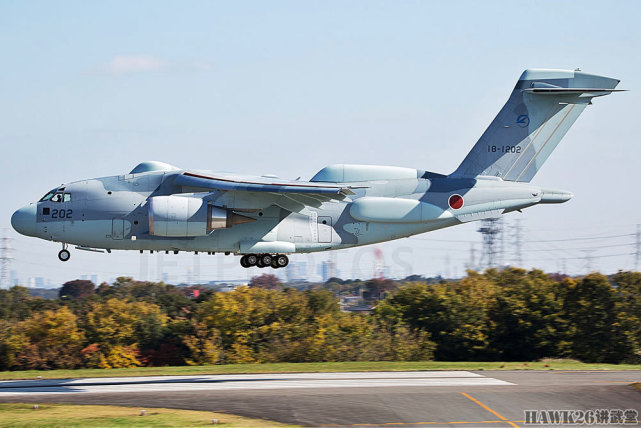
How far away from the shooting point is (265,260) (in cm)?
2530

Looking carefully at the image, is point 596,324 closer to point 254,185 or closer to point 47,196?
point 254,185

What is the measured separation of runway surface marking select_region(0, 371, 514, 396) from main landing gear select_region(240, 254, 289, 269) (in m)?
3.96

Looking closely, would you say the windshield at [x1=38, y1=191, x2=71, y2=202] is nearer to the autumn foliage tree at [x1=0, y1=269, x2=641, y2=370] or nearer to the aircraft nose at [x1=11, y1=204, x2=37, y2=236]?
the aircraft nose at [x1=11, y1=204, x2=37, y2=236]

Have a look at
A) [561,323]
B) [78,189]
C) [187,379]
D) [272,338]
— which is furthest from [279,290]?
[78,189]

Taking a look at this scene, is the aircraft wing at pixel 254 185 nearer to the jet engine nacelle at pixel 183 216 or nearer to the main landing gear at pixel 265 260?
the jet engine nacelle at pixel 183 216

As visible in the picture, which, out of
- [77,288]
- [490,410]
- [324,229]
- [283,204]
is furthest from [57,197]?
[77,288]

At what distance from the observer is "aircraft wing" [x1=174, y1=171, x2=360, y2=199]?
76.0ft

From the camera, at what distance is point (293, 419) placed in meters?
19.6

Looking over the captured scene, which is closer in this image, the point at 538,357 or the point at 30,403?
the point at 30,403

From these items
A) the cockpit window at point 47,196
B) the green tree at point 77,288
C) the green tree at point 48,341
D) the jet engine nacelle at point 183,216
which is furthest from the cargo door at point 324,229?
the green tree at point 77,288

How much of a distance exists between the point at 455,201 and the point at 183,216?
363 inches

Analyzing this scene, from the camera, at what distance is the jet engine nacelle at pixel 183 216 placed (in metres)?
23.4

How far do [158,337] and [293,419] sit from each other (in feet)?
102

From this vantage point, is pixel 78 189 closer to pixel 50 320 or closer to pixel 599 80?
pixel 599 80
